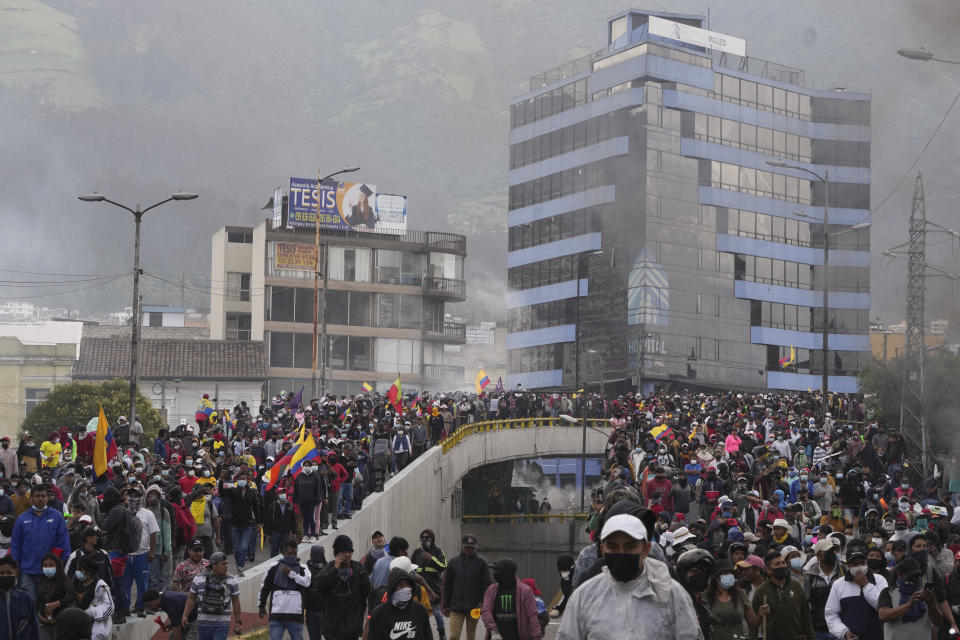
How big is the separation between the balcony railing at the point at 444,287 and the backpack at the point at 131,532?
70.0 meters

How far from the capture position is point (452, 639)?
548 inches

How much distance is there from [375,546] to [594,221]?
76167mm

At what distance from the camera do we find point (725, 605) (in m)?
9.38

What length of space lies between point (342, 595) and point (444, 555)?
739 cm

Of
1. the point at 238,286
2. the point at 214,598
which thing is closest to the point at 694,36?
the point at 238,286

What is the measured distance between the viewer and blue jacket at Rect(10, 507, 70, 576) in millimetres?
14062

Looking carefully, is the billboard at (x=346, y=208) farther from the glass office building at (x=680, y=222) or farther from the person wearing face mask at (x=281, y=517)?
the person wearing face mask at (x=281, y=517)

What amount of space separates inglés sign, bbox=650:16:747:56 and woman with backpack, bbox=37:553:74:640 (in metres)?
81.8

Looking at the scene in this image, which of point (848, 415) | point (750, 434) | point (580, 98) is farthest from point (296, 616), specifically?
point (580, 98)

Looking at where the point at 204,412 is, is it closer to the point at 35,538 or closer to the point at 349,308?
the point at 35,538

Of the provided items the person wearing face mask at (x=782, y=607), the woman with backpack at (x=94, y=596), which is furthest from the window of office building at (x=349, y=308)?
the person wearing face mask at (x=782, y=607)

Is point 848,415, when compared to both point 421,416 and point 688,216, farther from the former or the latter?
point 688,216

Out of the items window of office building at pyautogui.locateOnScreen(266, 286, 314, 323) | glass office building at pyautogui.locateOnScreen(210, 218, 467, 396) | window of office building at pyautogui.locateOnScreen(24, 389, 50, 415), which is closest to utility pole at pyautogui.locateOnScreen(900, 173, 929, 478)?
glass office building at pyautogui.locateOnScreen(210, 218, 467, 396)

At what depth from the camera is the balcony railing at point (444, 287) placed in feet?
283
